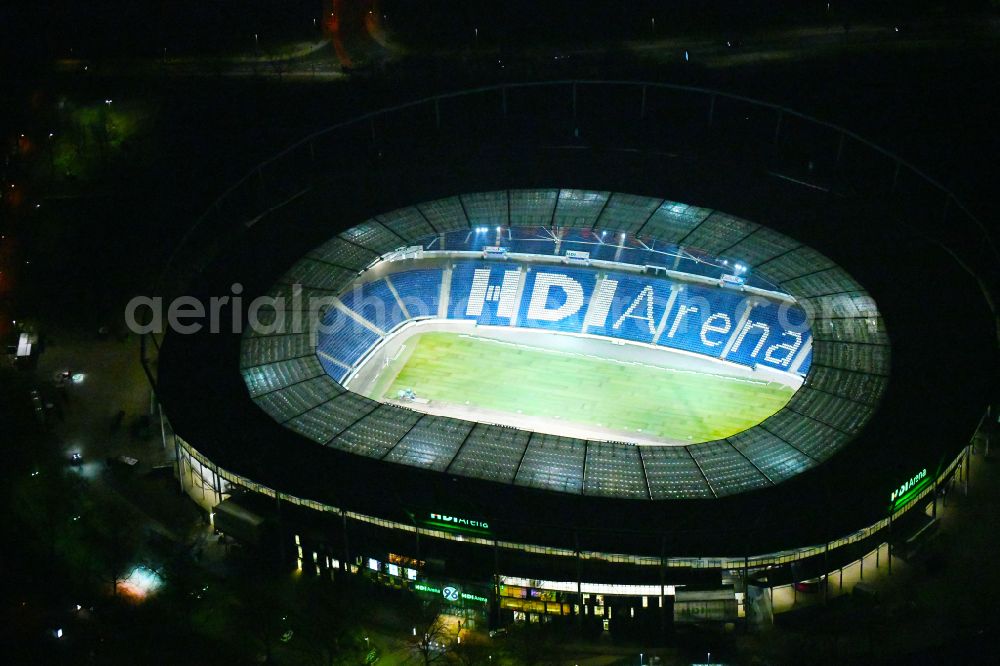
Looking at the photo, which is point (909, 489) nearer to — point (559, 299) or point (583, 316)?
point (583, 316)

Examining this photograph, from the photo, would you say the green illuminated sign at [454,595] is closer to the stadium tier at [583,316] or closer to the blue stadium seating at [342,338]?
the stadium tier at [583,316]

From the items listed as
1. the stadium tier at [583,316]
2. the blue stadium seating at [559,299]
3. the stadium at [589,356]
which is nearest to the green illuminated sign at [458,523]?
the stadium at [589,356]

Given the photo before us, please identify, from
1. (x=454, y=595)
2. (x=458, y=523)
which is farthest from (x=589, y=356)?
(x=454, y=595)

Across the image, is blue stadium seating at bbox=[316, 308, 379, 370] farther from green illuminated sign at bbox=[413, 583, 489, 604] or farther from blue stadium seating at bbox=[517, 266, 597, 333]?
green illuminated sign at bbox=[413, 583, 489, 604]

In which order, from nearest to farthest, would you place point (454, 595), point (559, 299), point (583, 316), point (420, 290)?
1. point (454, 595)
2. point (583, 316)
3. point (559, 299)
4. point (420, 290)

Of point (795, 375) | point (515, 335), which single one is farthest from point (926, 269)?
point (515, 335)

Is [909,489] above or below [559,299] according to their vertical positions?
below

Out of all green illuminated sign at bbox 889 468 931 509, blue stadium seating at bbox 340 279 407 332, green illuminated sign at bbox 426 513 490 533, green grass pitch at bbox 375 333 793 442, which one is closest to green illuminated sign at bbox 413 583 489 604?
green illuminated sign at bbox 426 513 490 533
